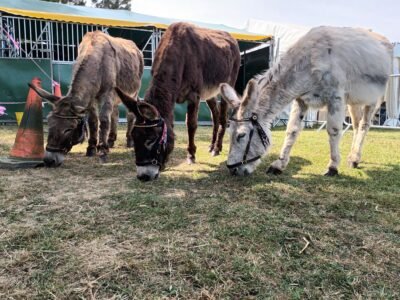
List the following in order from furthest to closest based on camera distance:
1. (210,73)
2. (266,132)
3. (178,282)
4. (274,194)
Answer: (210,73) < (266,132) < (274,194) < (178,282)

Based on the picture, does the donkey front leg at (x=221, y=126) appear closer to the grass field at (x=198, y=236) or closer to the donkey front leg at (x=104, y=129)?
the grass field at (x=198, y=236)

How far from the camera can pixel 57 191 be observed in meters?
3.85

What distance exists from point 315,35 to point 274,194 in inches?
96.1

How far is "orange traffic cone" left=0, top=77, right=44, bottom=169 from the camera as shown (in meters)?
5.02

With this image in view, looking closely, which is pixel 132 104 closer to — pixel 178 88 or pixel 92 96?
pixel 178 88

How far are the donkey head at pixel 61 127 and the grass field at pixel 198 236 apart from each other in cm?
35

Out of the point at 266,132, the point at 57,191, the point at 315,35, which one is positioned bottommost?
the point at 57,191

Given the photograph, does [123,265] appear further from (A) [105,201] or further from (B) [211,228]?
(A) [105,201]

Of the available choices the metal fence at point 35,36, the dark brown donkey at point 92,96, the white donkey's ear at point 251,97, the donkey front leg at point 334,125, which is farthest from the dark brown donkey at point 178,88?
the metal fence at point 35,36

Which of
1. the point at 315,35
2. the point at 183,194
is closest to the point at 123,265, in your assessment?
the point at 183,194

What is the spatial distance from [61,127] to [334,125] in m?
3.57

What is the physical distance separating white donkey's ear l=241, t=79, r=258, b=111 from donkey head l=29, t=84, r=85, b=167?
2.24 meters

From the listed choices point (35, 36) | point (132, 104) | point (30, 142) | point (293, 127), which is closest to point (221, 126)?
point (293, 127)

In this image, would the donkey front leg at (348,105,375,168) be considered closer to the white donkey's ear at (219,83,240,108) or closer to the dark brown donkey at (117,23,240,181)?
the white donkey's ear at (219,83,240,108)
